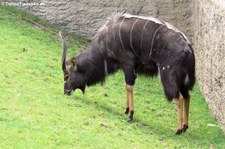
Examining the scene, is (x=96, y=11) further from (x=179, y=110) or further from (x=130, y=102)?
(x=179, y=110)

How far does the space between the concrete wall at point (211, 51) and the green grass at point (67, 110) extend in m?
0.29

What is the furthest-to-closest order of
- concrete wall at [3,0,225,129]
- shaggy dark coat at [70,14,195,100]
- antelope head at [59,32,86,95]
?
1. concrete wall at [3,0,225,129]
2. antelope head at [59,32,86,95]
3. shaggy dark coat at [70,14,195,100]

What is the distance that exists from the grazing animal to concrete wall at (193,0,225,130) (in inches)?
18.9

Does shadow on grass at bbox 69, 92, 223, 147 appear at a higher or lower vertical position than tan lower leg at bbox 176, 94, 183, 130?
lower

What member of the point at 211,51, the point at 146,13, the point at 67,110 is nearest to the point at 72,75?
the point at 67,110

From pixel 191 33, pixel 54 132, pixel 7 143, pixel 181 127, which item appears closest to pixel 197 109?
pixel 181 127

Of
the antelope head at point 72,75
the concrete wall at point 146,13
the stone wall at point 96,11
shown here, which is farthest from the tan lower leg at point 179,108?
the stone wall at point 96,11

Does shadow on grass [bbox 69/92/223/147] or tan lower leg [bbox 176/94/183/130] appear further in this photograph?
tan lower leg [bbox 176/94/183/130]

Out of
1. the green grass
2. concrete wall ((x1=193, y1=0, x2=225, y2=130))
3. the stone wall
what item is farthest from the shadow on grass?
the stone wall

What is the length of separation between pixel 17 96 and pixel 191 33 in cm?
481

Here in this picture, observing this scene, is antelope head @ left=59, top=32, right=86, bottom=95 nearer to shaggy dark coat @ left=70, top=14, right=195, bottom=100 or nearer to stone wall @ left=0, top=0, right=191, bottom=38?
shaggy dark coat @ left=70, top=14, right=195, bottom=100

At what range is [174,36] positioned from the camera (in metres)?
8.60

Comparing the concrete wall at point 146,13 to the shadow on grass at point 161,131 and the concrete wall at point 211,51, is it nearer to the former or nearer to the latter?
the concrete wall at point 211,51

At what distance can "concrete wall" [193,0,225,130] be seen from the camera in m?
8.80
